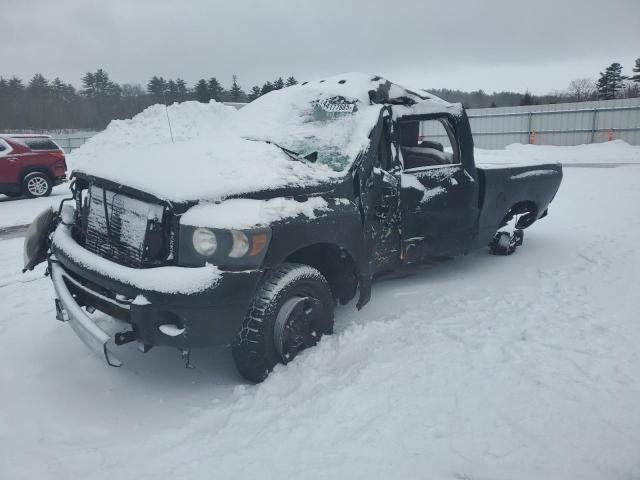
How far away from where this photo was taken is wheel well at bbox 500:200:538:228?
5293mm

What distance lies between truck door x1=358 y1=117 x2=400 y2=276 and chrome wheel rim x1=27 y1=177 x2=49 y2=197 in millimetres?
11459

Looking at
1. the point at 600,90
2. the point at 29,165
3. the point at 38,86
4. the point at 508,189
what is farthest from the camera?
the point at 38,86

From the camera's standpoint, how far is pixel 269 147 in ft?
11.8

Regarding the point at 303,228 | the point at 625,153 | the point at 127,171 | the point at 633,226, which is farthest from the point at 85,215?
the point at 625,153

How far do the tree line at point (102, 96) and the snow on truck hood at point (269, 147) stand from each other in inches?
1534

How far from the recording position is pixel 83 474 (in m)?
2.28

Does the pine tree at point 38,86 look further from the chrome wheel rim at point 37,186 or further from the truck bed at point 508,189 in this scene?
the truck bed at point 508,189

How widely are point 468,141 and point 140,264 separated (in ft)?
10.5

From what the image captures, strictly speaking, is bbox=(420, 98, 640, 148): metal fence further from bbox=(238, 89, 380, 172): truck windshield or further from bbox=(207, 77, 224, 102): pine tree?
bbox=(207, 77, 224, 102): pine tree

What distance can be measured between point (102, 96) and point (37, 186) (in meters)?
58.4

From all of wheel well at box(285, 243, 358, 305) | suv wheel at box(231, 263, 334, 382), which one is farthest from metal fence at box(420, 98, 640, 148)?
suv wheel at box(231, 263, 334, 382)

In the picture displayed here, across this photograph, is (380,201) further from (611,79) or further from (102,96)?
(102,96)

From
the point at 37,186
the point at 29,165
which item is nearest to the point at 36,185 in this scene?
the point at 37,186

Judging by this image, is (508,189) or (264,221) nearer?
(264,221)
